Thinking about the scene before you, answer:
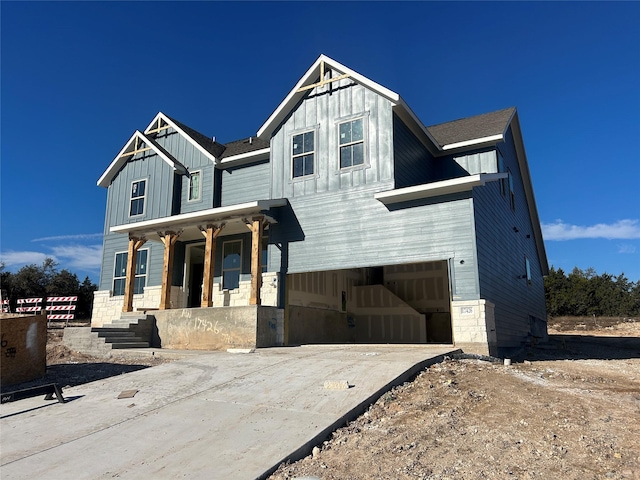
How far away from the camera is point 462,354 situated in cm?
1168

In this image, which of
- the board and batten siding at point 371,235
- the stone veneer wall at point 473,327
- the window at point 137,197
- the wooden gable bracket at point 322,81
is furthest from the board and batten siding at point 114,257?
the stone veneer wall at point 473,327

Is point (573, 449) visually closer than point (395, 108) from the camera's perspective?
Yes

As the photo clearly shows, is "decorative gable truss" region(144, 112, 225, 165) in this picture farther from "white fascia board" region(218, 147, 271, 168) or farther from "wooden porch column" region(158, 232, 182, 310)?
"wooden porch column" region(158, 232, 182, 310)

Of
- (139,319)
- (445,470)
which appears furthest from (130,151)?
(445,470)

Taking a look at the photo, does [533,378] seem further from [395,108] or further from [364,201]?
[395,108]

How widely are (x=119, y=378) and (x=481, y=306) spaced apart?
9.10m

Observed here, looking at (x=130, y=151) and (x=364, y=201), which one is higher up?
(x=130, y=151)

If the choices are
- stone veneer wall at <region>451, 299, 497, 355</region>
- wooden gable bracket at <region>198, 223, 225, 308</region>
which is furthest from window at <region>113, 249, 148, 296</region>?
stone veneer wall at <region>451, 299, 497, 355</region>

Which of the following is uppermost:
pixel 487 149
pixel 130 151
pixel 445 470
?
pixel 130 151

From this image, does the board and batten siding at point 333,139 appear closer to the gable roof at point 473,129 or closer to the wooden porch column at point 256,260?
the wooden porch column at point 256,260

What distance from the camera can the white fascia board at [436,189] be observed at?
13.3m

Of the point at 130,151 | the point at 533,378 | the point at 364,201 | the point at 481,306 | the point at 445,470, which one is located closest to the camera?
the point at 445,470

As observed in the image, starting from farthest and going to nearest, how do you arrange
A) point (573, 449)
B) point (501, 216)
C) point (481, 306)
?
1. point (501, 216)
2. point (481, 306)
3. point (573, 449)

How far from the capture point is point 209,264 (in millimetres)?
16656
